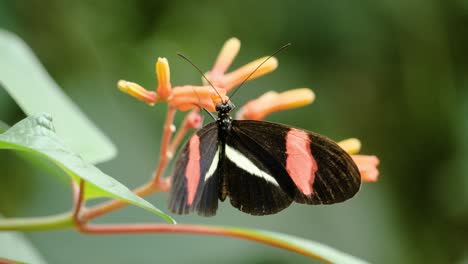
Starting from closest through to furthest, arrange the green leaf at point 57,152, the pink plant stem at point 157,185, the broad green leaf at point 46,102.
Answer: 1. the green leaf at point 57,152
2. the pink plant stem at point 157,185
3. the broad green leaf at point 46,102

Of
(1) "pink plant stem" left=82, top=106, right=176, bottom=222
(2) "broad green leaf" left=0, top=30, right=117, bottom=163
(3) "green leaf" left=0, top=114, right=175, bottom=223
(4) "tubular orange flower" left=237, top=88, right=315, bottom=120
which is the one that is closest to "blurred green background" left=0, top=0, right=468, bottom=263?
(2) "broad green leaf" left=0, top=30, right=117, bottom=163

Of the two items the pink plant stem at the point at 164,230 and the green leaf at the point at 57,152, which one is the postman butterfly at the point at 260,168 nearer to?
the pink plant stem at the point at 164,230

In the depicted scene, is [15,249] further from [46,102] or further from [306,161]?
[306,161]

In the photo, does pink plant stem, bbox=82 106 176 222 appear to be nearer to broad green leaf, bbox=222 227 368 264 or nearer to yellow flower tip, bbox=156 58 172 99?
yellow flower tip, bbox=156 58 172 99

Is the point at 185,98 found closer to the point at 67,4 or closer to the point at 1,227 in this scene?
the point at 1,227

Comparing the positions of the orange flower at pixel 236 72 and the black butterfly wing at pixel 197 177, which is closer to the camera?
the black butterfly wing at pixel 197 177

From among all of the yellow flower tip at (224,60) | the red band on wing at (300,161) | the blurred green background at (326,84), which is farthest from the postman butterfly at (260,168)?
the blurred green background at (326,84)

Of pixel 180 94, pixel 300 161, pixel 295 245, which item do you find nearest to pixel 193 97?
pixel 180 94
